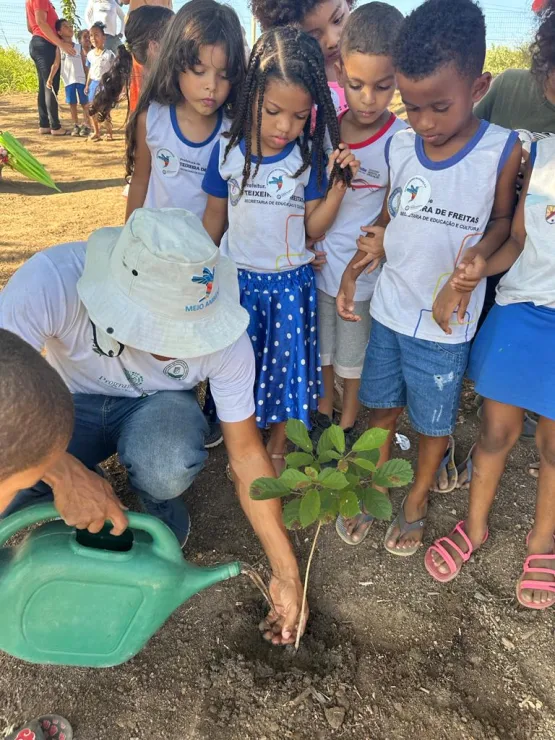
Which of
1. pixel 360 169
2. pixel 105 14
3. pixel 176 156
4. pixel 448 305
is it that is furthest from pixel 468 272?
pixel 105 14

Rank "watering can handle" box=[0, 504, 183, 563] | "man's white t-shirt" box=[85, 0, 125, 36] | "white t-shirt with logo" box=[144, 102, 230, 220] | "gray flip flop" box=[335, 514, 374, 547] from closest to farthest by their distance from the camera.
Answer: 1. "watering can handle" box=[0, 504, 183, 563]
2. "gray flip flop" box=[335, 514, 374, 547]
3. "white t-shirt with logo" box=[144, 102, 230, 220]
4. "man's white t-shirt" box=[85, 0, 125, 36]

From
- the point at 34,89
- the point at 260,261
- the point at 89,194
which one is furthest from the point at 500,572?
the point at 34,89

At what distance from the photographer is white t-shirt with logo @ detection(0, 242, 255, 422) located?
1341 mm

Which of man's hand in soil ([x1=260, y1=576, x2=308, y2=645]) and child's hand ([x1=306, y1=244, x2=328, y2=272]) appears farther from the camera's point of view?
child's hand ([x1=306, y1=244, x2=328, y2=272])

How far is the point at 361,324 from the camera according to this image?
196cm

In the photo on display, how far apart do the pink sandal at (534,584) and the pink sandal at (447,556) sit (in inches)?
6.0

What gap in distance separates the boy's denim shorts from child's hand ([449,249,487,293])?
Result: 22cm

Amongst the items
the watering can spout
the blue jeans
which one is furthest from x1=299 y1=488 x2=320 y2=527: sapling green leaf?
the blue jeans

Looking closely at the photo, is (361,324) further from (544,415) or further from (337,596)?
(337,596)

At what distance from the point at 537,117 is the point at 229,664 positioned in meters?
1.91

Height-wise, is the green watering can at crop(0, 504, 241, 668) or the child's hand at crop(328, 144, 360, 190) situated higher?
the child's hand at crop(328, 144, 360, 190)

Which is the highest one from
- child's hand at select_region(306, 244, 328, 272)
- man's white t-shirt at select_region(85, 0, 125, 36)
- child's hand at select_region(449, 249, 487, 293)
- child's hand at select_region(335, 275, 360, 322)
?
man's white t-shirt at select_region(85, 0, 125, 36)

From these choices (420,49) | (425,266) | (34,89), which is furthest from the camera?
(34,89)

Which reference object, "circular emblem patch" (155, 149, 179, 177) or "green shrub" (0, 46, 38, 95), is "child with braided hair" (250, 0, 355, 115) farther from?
"green shrub" (0, 46, 38, 95)
